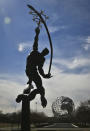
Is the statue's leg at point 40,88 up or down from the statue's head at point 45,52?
down

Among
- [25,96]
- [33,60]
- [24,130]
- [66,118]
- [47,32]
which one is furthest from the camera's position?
[66,118]

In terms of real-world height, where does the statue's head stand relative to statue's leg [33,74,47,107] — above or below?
above

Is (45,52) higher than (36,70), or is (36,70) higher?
(45,52)

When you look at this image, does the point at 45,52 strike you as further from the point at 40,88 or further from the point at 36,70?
the point at 40,88

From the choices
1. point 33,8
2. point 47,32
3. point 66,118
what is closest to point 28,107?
point 47,32

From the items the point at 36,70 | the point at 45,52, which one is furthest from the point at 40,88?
the point at 45,52

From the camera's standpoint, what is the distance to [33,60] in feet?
34.3

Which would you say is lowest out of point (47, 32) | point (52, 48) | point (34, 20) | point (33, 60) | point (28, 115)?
point (28, 115)

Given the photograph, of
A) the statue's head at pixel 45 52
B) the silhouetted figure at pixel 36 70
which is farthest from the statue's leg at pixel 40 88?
the statue's head at pixel 45 52

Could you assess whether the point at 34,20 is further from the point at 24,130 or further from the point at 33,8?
the point at 24,130

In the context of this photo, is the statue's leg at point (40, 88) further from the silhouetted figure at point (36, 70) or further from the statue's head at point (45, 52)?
the statue's head at point (45, 52)

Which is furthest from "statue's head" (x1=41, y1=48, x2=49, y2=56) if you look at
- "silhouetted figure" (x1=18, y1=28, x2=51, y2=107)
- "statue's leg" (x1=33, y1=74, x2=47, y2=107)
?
"statue's leg" (x1=33, y1=74, x2=47, y2=107)

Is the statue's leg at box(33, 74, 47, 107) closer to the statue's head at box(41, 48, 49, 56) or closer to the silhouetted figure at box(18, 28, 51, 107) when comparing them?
the silhouetted figure at box(18, 28, 51, 107)

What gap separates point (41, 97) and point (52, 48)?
9.84ft
